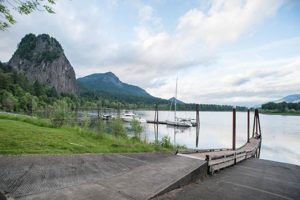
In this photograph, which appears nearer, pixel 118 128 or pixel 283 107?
pixel 118 128

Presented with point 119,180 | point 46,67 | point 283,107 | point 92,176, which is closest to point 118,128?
point 92,176

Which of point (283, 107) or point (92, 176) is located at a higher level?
point (283, 107)

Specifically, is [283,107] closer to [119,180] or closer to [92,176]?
[119,180]

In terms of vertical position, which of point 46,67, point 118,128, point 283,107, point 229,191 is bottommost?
point 229,191

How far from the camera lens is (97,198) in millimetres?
4039

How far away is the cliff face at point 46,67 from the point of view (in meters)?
177

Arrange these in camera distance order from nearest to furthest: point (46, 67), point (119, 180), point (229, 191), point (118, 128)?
1. point (119, 180)
2. point (229, 191)
3. point (118, 128)
4. point (46, 67)

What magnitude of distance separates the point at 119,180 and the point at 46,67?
633ft

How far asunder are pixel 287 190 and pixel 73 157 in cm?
610

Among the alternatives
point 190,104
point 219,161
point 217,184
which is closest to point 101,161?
point 217,184

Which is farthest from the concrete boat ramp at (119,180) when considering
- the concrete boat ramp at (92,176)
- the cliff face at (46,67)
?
the cliff face at (46,67)

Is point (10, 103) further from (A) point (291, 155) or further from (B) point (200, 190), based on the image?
(B) point (200, 190)

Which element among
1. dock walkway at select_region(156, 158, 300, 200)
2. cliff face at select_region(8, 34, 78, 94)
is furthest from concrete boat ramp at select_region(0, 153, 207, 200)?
cliff face at select_region(8, 34, 78, 94)

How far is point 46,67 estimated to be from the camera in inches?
7131
